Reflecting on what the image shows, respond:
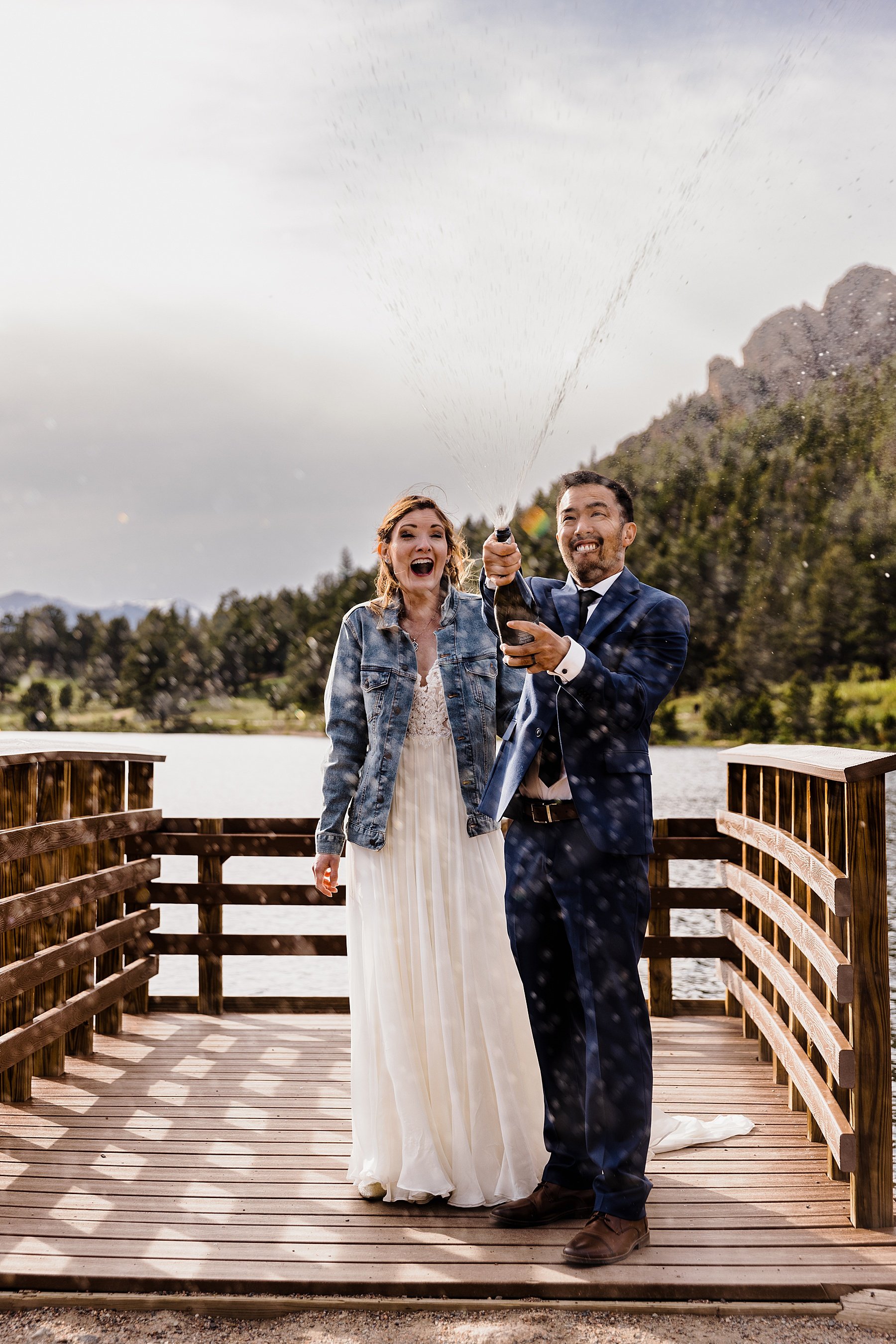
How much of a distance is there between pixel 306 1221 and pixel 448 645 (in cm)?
167

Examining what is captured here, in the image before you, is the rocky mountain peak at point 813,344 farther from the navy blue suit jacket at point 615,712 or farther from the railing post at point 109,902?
the navy blue suit jacket at point 615,712

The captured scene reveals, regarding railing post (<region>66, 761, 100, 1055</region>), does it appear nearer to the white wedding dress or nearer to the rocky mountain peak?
the white wedding dress

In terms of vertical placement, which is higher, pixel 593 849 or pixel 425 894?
pixel 593 849

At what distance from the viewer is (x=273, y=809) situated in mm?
28766

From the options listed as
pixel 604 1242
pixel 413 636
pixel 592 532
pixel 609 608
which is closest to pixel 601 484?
pixel 592 532

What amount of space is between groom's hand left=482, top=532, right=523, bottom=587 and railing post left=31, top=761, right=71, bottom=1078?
240 centimetres

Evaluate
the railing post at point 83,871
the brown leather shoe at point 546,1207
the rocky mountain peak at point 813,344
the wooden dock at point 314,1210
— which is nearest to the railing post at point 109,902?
the railing post at point 83,871

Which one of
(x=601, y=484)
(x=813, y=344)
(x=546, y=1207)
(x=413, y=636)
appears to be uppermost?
(x=813, y=344)

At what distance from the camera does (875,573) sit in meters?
55.6

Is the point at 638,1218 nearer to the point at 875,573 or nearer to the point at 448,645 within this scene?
the point at 448,645

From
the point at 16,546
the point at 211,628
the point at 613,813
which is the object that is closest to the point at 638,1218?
the point at 613,813

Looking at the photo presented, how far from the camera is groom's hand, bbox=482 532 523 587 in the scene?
2400mm

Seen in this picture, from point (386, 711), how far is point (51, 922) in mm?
2047

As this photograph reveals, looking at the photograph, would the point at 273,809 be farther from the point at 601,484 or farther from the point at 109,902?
the point at 601,484
